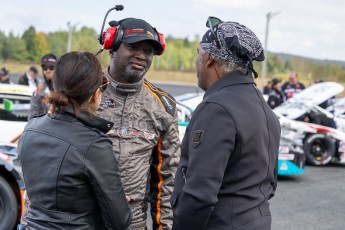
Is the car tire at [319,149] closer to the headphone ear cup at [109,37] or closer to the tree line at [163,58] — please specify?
the headphone ear cup at [109,37]

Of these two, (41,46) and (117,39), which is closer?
(117,39)

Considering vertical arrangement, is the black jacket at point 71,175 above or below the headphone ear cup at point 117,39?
below

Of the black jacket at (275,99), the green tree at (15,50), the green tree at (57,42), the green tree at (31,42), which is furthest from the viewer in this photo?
the green tree at (57,42)

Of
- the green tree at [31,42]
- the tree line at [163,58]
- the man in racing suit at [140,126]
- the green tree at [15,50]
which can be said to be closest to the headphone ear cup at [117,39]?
the man in racing suit at [140,126]

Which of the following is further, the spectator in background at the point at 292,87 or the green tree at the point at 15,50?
the green tree at the point at 15,50

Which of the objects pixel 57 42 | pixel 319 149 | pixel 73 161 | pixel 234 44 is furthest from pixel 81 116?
pixel 57 42

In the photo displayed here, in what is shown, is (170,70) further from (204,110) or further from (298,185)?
(204,110)

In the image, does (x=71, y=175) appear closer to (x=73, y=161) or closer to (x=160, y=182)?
(x=73, y=161)

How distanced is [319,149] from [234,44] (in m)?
9.08

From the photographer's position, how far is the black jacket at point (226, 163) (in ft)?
6.89

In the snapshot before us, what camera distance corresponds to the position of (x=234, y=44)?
223cm

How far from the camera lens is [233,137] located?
2.12m

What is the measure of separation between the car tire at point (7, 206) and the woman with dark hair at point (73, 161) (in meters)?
2.86

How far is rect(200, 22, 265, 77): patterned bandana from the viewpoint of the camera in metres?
2.25
